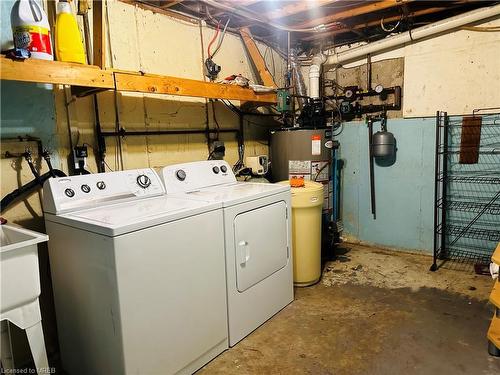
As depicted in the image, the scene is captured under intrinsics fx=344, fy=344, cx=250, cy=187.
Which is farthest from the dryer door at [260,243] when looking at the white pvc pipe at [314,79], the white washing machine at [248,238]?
the white pvc pipe at [314,79]

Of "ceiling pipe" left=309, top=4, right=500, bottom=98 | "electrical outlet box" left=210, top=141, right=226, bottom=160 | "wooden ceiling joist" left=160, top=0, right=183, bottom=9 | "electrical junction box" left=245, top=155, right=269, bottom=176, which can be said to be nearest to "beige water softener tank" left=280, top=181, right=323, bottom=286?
"electrical junction box" left=245, top=155, right=269, bottom=176

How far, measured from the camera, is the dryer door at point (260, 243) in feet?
7.11

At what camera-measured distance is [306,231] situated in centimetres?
286

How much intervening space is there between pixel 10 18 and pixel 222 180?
1.63 m

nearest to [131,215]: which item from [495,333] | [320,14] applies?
[495,333]

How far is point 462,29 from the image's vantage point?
3.22 m

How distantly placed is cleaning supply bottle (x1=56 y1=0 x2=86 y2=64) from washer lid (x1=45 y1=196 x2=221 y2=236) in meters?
0.85

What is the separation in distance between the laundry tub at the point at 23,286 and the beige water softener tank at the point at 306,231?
1846 mm

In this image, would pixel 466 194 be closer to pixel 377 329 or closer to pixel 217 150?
pixel 377 329

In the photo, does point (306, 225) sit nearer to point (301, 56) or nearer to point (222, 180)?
point (222, 180)

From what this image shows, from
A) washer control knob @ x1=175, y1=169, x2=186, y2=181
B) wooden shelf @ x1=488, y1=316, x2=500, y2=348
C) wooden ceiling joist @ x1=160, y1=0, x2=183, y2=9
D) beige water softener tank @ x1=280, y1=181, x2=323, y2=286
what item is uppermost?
wooden ceiling joist @ x1=160, y1=0, x2=183, y2=9

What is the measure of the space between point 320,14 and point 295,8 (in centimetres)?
38

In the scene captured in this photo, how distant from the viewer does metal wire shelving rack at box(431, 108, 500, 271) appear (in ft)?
10.4

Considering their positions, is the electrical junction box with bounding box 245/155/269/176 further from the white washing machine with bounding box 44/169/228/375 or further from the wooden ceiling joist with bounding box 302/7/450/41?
the wooden ceiling joist with bounding box 302/7/450/41
